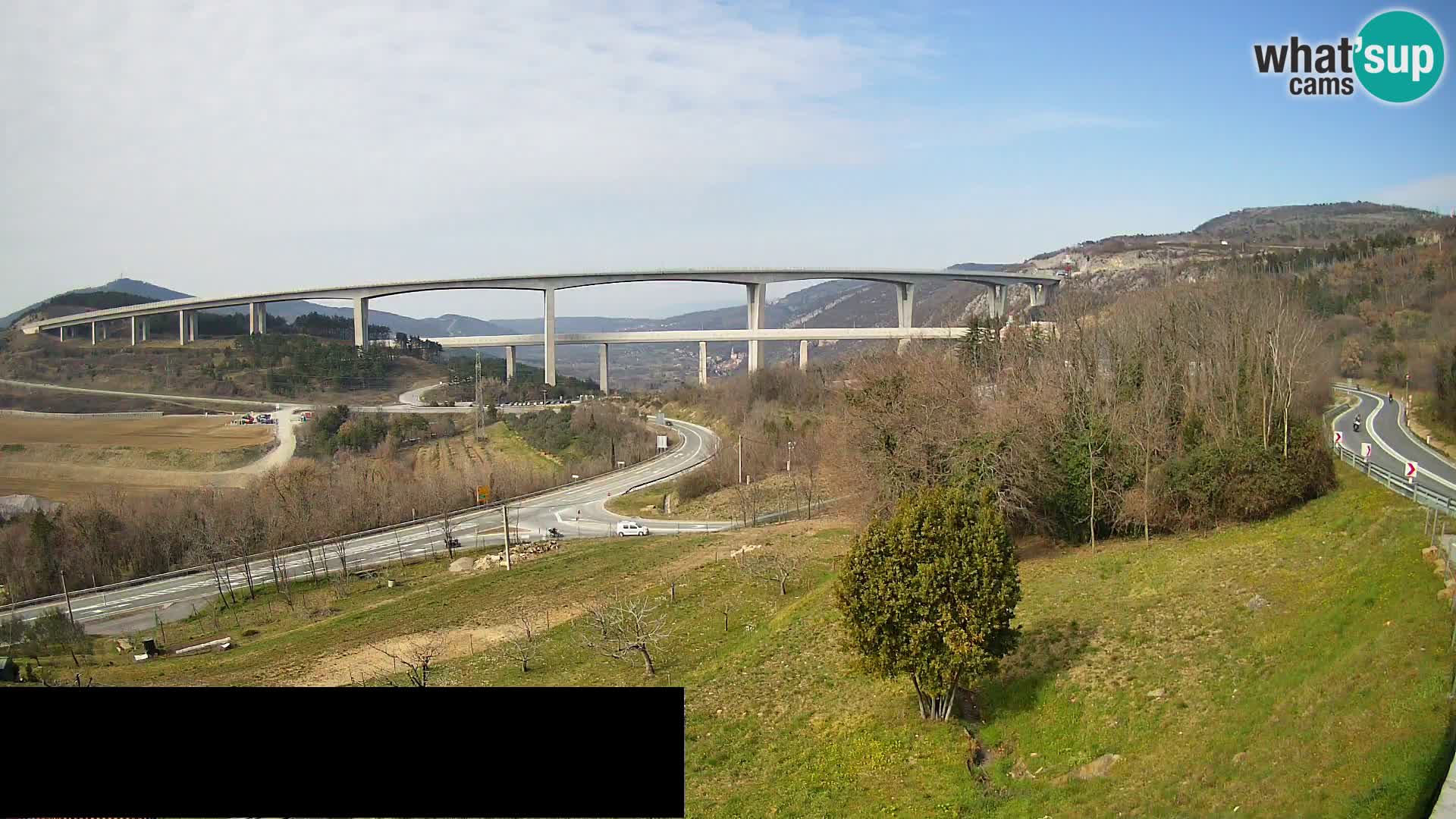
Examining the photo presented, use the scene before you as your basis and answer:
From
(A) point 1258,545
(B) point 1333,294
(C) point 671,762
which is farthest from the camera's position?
(B) point 1333,294

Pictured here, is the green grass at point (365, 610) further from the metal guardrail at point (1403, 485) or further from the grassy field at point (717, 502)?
the metal guardrail at point (1403, 485)

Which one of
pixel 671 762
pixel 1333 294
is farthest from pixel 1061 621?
pixel 1333 294

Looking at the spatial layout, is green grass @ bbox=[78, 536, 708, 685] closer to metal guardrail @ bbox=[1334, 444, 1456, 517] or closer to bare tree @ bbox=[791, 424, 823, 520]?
bare tree @ bbox=[791, 424, 823, 520]

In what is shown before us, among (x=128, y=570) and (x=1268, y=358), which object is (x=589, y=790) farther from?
(x=128, y=570)

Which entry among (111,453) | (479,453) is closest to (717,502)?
(479,453)

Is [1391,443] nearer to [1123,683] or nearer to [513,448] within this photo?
[1123,683]

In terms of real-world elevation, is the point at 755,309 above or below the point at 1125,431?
above
